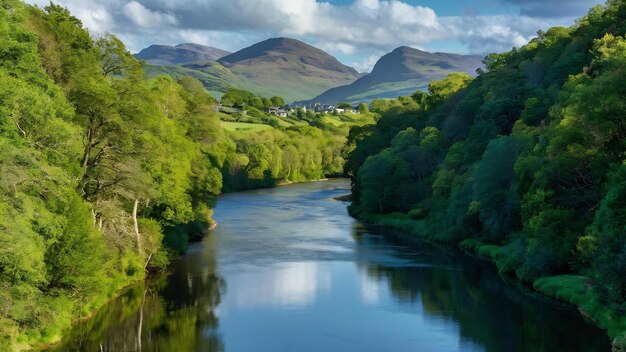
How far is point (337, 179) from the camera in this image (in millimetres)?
178500

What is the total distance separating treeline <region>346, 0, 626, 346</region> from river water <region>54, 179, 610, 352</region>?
137 inches

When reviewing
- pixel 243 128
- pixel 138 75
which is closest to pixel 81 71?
pixel 138 75

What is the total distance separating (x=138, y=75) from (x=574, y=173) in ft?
105

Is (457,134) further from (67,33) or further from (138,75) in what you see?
(67,33)

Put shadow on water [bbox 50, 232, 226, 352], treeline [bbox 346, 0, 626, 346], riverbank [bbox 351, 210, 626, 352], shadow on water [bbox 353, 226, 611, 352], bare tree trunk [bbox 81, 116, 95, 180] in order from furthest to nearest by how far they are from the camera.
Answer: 1. bare tree trunk [bbox 81, 116, 95, 180]
2. treeline [bbox 346, 0, 626, 346]
3. shadow on water [bbox 353, 226, 611, 352]
4. riverbank [bbox 351, 210, 626, 352]
5. shadow on water [bbox 50, 232, 226, 352]

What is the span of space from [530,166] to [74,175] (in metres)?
34.2

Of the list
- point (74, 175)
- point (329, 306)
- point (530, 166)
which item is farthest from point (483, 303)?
point (74, 175)

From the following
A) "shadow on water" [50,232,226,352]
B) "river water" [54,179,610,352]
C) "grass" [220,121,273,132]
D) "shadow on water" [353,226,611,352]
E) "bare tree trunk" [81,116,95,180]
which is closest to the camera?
"shadow on water" [50,232,226,352]

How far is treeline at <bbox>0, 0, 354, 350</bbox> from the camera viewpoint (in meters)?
31.0

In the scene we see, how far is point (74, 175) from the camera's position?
139ft

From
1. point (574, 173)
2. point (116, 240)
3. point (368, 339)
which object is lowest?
point (368, 339)

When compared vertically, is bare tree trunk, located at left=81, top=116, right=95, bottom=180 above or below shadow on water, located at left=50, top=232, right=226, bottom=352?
above

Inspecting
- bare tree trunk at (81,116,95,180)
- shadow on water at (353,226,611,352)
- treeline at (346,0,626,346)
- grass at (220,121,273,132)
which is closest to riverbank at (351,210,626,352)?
treeline at (346,0,626,346)

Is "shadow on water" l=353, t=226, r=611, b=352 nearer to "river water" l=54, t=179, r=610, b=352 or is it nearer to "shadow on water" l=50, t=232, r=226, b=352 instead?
"river water" l=54, t=179, r=610, b=352
